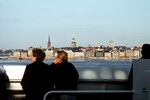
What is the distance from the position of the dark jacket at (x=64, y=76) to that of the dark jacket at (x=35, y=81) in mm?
142

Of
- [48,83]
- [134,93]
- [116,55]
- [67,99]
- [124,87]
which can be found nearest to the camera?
[134,93]

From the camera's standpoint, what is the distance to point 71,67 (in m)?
5.12

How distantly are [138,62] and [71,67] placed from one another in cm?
143

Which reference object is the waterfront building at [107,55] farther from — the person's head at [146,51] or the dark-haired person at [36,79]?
the dark-haired person at [36,79]

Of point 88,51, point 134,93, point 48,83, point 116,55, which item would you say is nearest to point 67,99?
point 48,83

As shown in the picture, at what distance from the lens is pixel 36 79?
4949mm

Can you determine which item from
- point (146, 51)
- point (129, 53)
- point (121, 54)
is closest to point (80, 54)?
point (129, 53)

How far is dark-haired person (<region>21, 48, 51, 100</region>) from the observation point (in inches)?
194

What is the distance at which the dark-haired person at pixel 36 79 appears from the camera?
4922 millimetres

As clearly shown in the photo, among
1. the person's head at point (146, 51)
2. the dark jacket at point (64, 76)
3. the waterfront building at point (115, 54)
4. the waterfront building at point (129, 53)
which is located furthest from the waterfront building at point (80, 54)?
the dark jacket at point (64, 76)

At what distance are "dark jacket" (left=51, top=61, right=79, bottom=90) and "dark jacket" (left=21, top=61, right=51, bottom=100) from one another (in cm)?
14

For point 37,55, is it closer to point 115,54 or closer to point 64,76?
point 64,76

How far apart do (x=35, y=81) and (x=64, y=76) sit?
373mm

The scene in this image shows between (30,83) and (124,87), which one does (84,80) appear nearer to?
(124,87)
